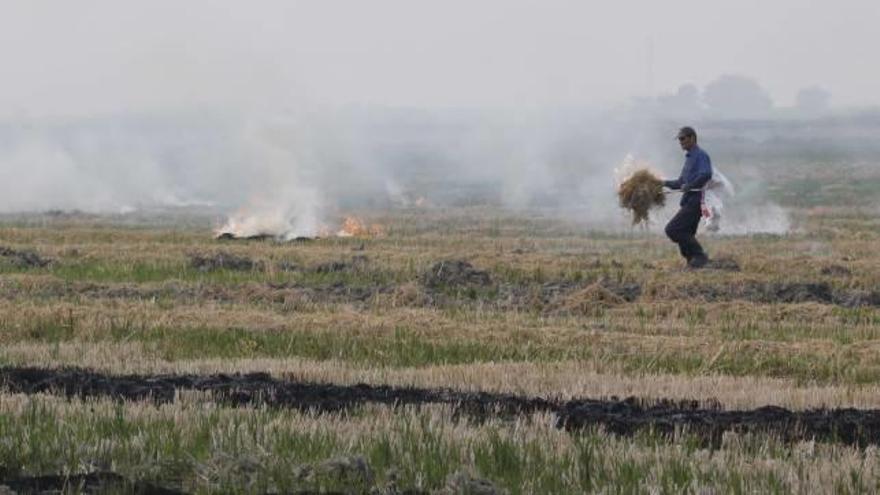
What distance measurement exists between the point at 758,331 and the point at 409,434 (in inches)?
319

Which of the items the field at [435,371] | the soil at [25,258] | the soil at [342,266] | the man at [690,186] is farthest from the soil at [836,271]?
the soil at [25,258]

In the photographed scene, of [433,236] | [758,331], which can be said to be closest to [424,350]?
[758,331]

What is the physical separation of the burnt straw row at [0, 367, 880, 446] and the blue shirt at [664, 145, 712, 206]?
10512mm

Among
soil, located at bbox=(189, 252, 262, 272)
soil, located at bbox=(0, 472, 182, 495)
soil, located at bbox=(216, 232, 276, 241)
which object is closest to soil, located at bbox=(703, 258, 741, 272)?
soil, located at bbox=(189, 252, 262, 272)

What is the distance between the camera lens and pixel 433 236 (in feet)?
116

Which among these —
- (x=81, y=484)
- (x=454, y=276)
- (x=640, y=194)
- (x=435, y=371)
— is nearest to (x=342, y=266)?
(x=454, y=276)

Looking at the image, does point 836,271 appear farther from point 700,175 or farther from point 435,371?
point 435,371

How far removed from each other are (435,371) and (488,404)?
83.7 inches

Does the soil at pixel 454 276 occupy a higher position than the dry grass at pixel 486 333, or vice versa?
the soil at pixel 454 276

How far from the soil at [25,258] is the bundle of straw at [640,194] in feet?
32.1

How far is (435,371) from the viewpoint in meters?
12.1

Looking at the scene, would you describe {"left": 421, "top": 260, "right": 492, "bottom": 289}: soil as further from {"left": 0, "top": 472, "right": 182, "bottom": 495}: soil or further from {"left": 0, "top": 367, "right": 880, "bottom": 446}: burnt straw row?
{"left": 0, "top": 472, "right": 182, "bottom": 495}: soil

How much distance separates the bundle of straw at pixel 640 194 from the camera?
25.1 metres

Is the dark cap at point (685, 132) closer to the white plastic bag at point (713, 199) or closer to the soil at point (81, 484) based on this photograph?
the white plastic bag at point (713, 199)
